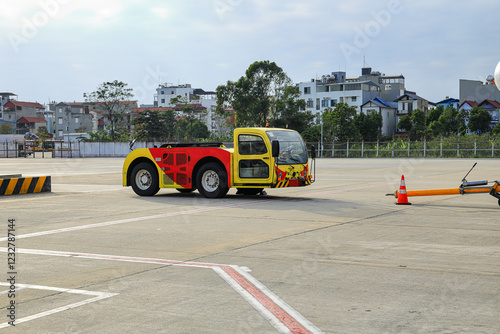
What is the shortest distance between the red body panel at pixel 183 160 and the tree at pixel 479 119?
77949 mm

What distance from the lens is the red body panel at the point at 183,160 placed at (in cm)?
1686

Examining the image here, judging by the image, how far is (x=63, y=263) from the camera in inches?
311

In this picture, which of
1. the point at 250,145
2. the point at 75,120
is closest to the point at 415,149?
the point at 250,145

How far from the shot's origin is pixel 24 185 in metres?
19.5

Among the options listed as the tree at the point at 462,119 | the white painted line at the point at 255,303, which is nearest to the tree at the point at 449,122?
the tree at the point at 462,119

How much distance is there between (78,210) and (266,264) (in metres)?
7.90

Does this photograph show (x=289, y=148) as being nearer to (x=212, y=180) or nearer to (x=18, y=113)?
(x=212, y=180)

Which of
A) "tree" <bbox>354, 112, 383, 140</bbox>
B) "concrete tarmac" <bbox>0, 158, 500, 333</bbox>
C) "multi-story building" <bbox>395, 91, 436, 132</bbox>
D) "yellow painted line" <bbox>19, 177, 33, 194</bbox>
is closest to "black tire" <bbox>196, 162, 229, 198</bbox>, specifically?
"concrete tarmac" <bbox>0, 158, 500, 333</bbox>

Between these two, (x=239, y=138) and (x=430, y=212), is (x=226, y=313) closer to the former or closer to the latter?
(x=430, y=212)

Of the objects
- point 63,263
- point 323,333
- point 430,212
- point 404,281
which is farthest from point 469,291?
point 430,212

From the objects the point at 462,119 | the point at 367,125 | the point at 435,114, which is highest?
the point at 435,114

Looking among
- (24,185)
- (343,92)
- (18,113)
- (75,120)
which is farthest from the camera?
(18,113)

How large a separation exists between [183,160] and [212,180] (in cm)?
109

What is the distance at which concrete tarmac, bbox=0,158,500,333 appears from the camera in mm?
5332
